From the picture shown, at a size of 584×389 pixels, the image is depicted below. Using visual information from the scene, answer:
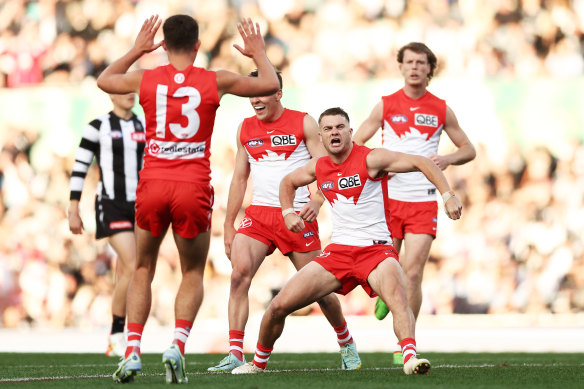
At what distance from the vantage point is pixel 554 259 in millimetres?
10797

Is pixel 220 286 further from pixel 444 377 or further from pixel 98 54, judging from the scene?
pixel 444 377

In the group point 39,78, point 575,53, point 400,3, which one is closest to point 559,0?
point 575,53

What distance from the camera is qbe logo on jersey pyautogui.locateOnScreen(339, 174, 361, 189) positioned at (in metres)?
5.47

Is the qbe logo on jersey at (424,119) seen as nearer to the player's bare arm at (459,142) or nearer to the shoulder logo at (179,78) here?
the player's bare arm at (459,142)

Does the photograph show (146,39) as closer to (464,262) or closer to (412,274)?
(412,274)

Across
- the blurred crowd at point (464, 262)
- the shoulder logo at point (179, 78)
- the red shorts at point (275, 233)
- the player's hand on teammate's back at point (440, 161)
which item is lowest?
the blurred crowd at point (464, 262)

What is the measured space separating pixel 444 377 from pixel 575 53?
6.75 meters

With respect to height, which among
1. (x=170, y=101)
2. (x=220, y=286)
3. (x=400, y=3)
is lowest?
(x=220, y=286)

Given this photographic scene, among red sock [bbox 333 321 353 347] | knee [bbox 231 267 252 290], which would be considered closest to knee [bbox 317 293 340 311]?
red sock [bbox 333 321 353 347]

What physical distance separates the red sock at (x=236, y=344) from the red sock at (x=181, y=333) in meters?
1.04

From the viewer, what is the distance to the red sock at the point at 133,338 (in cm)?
474

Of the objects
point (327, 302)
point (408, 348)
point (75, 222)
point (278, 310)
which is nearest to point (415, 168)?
point (408, 348)

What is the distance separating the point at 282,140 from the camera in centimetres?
621

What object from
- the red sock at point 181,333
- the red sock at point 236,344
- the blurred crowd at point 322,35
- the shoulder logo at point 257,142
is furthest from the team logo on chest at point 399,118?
the blurred crowd at point 322,35
